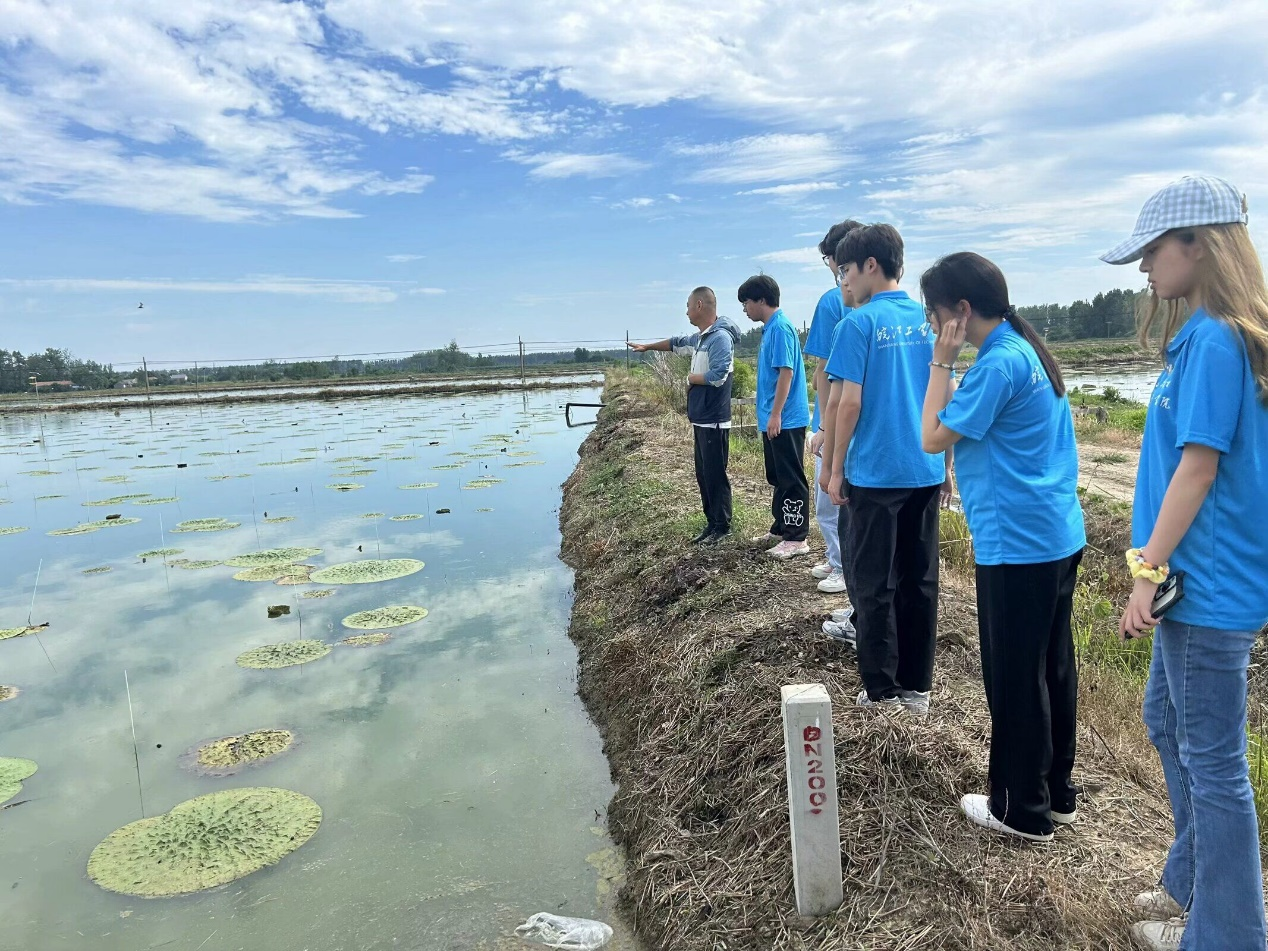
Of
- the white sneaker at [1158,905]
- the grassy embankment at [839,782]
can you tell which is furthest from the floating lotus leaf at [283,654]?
the white sneaker at [1158,905]

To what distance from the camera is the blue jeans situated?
1.51 meters

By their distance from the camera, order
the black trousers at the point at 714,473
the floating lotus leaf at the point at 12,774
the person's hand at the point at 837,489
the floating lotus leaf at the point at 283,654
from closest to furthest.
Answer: the person's hand at the point at 837,489 → the floating lotus leaf at the point at 12,774 → the floating lotus leaf at the point at 283,654 → the black trousers at the point at 714,473

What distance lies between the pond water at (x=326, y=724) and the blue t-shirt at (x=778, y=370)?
203cm

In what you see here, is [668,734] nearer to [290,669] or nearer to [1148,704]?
[1148,704]

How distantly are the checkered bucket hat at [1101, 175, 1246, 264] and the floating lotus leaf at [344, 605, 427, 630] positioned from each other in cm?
510

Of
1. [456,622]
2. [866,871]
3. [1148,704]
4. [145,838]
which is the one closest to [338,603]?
[456,622]

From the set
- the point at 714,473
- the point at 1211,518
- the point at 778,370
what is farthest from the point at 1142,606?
the point at 714,473

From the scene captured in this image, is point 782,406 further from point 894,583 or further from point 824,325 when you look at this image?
point 894,583

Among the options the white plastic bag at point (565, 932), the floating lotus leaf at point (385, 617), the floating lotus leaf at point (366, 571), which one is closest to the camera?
the white plastic bag at point (565, 932)

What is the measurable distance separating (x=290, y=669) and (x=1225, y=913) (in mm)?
4740

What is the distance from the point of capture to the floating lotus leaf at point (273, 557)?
732 centimetres

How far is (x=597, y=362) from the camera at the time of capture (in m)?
56.8

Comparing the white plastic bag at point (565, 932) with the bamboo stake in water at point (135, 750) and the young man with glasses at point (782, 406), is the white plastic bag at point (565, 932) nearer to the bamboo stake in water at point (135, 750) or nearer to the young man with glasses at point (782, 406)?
the bamboo stake in water at point (135, 750)

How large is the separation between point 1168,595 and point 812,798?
89 centimetres
